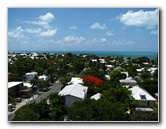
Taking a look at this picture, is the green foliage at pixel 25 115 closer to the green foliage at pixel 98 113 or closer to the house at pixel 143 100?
the green foliage at pixel 98 113

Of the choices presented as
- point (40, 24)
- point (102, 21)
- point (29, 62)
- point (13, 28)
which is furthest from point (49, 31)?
point (29, 62)

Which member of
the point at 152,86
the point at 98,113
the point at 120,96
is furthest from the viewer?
the point at 152,86

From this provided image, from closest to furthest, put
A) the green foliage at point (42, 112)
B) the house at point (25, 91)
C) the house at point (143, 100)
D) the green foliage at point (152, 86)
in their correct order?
the green foliage at point (42, 112), the green foliage at point (152, 86), the house at point (143, 100), the house at point (25, 91)

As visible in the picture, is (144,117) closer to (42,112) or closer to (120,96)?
(120,96)

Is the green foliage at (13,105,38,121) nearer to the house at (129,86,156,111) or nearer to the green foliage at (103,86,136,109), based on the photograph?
the green foliage at (103,86,136,109)

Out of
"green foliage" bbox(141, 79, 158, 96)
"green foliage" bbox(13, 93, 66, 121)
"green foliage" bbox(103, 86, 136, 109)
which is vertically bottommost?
"green foliage" bbox(13, 93, 66, 121)

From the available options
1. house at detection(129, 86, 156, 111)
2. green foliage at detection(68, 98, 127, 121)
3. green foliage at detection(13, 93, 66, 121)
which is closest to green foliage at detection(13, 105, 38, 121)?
green foliage at detection(13, 93, 66, 121)

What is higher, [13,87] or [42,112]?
[13,87]

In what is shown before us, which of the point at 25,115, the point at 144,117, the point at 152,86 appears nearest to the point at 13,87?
the point at 25,115

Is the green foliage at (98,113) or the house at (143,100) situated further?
the house at (143,100)

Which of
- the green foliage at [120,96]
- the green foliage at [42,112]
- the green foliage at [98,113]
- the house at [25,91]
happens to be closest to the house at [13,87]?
the green foliage at [42,112]

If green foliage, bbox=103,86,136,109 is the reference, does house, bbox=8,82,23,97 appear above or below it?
above
